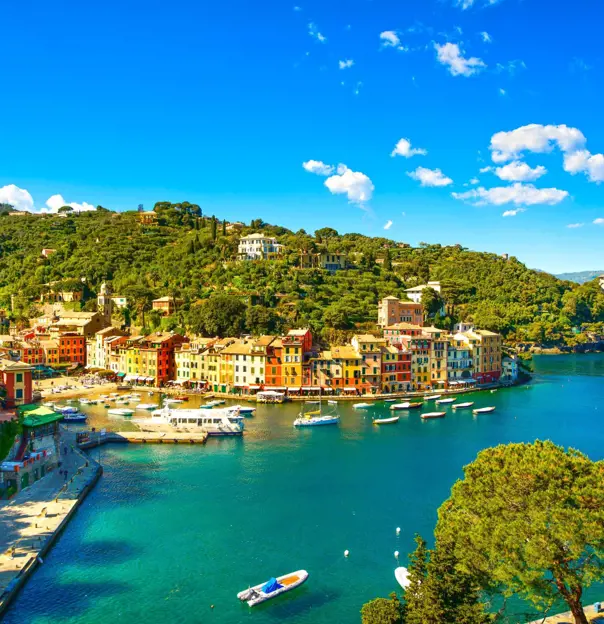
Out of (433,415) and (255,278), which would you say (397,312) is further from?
(433,415)

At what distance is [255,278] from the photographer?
75562 mm

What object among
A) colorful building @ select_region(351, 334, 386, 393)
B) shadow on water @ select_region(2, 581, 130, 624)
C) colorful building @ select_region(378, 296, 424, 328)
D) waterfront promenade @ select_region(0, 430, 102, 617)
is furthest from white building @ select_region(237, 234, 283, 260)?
shadow on water @ select_region(2, 581, 130, 624)

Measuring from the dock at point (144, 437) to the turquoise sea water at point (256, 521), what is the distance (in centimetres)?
108

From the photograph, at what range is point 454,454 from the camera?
32.7 metres

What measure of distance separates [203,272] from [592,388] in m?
50.6

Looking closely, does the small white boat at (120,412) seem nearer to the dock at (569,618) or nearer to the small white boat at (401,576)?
the small white boat at (401,576)

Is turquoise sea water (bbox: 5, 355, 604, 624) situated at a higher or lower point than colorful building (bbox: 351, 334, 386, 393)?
lower

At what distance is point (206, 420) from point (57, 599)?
21.3 metres

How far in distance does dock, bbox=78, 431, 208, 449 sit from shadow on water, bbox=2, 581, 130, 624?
55.3ft

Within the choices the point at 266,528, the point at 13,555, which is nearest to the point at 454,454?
the point at 266,528

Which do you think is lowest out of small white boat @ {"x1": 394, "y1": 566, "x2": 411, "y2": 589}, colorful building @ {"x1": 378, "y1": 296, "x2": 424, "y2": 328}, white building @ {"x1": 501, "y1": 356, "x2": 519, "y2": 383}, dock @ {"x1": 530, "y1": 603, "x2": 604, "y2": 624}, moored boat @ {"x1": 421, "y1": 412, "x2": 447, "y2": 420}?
small white boat @ {"x1": 394, "y1": 566, "x2": 411, "y2": 589}

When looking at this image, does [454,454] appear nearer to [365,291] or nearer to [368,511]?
[368,511]

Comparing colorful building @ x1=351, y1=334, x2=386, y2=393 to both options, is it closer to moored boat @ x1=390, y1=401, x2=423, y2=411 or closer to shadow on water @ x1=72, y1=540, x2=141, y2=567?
moored boat @ x1=390, y1=401, x2=423, y2=411

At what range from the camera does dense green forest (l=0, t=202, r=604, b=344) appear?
222 ft
